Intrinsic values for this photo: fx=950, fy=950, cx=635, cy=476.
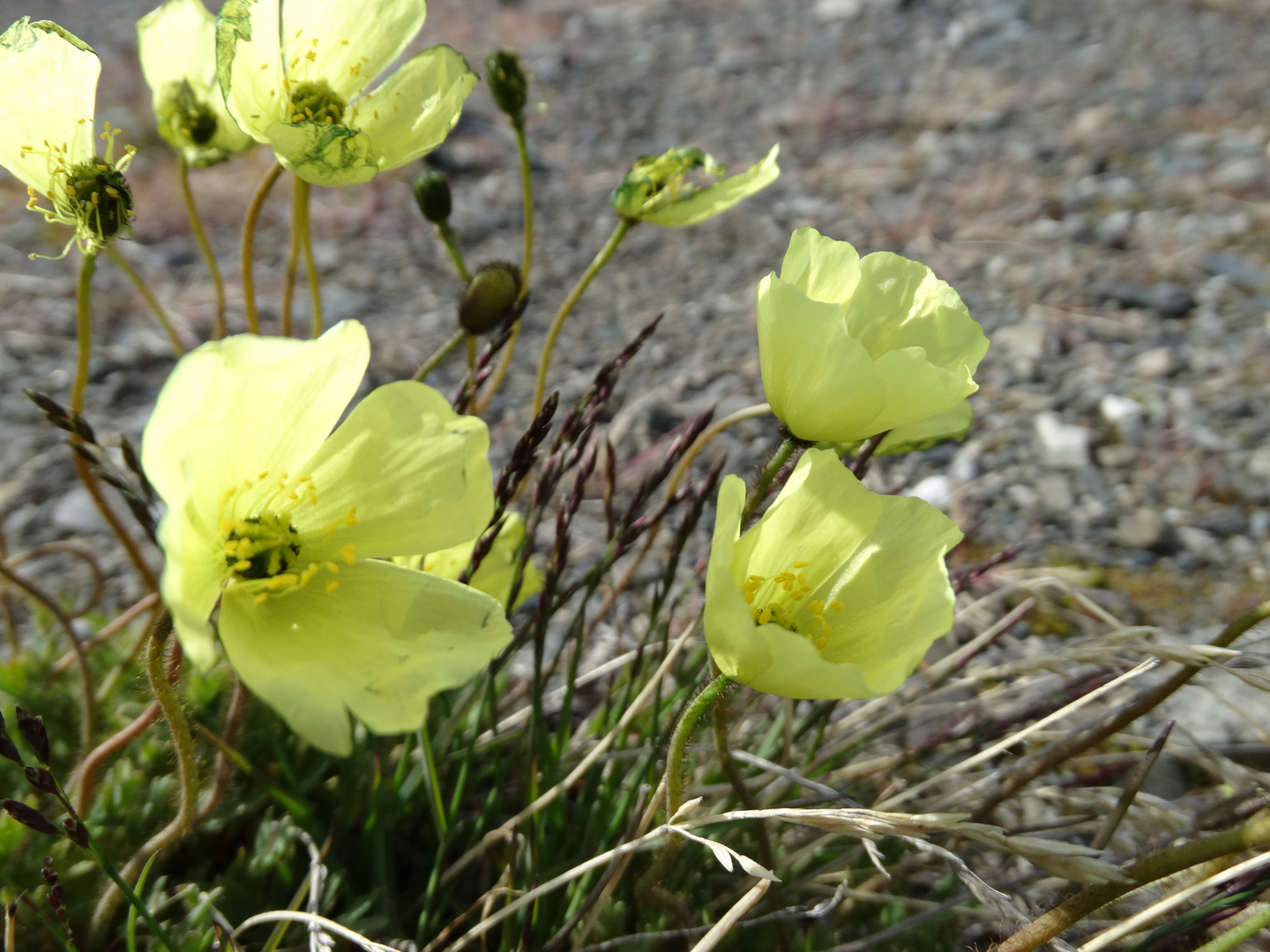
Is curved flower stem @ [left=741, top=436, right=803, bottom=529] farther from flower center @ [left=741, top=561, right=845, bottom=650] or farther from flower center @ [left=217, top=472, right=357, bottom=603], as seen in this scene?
flower center @ [left=217, top=472, right=357, bottom=603]

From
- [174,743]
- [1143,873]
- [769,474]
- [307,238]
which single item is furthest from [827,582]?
[307,238]

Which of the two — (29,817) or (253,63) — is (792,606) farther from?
(253,63)

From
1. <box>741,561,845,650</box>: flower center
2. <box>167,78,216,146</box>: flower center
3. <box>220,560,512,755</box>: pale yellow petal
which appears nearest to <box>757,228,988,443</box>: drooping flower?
<box>741,561,845,650</box>: flower center

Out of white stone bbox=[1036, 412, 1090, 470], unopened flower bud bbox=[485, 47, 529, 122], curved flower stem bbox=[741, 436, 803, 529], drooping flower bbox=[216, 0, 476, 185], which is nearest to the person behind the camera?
curved flower stem bbox=[741, 436, 803, 529]

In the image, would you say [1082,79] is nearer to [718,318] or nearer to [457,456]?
[718,318]

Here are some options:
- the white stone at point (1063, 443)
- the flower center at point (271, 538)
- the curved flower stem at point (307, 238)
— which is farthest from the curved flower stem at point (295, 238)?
the white stone at point (1063, 443)

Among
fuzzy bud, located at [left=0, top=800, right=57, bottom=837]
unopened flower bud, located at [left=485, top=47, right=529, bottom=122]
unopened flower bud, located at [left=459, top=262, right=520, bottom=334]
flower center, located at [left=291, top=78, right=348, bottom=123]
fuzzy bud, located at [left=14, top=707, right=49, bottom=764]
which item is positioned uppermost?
flower center, located at [left=291, top=78, right=348, bottom=123]

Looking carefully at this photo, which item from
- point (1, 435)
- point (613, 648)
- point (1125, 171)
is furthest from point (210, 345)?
point (1125, 171)

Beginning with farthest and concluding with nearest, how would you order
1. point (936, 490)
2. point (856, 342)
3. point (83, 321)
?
point (936, 490) → point (83, 321) → point (856, 342)
